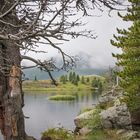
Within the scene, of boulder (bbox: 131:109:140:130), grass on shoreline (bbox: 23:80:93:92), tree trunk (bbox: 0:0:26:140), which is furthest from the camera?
grass on shoreline (bbox: 23:80:93:92)

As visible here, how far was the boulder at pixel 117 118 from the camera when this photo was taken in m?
23.2

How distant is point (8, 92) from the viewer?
989 cm

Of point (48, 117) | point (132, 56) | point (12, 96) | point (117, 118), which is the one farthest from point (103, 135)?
point (48, 117)

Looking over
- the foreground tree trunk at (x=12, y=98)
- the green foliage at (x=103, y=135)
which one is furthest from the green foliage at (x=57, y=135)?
the foreground tree trunk at (x=12, y=98)

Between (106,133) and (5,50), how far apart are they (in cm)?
1357

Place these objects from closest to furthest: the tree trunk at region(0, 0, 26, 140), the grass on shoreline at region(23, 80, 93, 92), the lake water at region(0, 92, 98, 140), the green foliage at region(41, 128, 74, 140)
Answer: the tree trunk at region(0, 0, 26, 140)
the green foliage at region(41, 128, 74, 140)
the lake water at region(0, 92, 98, 140)
the grass on shoreline at region(23, 80, 93, 92)

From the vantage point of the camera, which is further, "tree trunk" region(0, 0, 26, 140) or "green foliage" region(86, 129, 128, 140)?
"green foliage" region(86, 129, 128, 140)

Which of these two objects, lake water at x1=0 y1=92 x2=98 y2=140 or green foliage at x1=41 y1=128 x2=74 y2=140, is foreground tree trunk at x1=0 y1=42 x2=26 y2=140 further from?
lake water at x1=0 y1=92 x2=98 y2=140

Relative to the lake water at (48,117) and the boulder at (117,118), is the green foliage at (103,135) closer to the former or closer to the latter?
the boulder at (117,118)

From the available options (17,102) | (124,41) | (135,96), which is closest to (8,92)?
(17,102)

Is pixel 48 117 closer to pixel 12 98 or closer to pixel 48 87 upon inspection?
pixel 12 98

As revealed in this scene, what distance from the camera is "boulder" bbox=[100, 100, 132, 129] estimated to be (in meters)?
23.2

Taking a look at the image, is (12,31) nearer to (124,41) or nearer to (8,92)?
(8,92)

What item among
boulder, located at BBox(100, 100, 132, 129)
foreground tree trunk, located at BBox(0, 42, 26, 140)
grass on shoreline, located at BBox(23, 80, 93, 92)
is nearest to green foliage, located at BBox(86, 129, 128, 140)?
boulder, located at BBox(100, 100, 132, 129)
